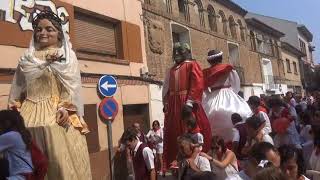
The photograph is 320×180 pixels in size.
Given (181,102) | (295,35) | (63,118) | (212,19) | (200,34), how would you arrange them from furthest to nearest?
(295,35), (212,19), (200,34), (181,102), (63,118)

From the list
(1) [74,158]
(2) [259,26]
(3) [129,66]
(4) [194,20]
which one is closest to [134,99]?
(3) [129,66]

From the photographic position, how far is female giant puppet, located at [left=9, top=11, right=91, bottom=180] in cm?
445

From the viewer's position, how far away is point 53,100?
4.74 metres

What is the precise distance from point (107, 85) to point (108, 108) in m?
0.59

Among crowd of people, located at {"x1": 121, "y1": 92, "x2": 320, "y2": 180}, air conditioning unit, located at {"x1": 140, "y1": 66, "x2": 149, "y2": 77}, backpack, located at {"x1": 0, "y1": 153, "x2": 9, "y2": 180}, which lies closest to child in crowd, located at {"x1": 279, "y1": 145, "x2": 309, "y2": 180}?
crowd of people, located at {"x1": 121, "y1": 92, "x2": 320, "y2": 180}

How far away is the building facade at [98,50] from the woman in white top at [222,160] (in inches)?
216

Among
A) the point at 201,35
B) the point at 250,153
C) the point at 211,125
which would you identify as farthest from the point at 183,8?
the point at 250,153

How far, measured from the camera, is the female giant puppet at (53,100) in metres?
4.45

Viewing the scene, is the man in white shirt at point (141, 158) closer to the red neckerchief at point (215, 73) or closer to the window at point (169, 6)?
the red neckerchief at point (215, 73)

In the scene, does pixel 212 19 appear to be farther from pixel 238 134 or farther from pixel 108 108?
pixel 238 134

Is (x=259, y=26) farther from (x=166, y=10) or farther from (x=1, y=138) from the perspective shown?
(x=1, y=138)

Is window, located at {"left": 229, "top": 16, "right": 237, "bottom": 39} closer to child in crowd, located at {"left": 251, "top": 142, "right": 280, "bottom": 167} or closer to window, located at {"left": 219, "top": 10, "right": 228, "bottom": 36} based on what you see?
window, located at {"left": 219, "top": 10, "right": 228, "bottom": 36}

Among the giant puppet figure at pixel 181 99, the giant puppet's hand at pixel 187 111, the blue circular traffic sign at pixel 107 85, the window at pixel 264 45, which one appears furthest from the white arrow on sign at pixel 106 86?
the window at pixel 264 45

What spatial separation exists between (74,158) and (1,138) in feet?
3.01
